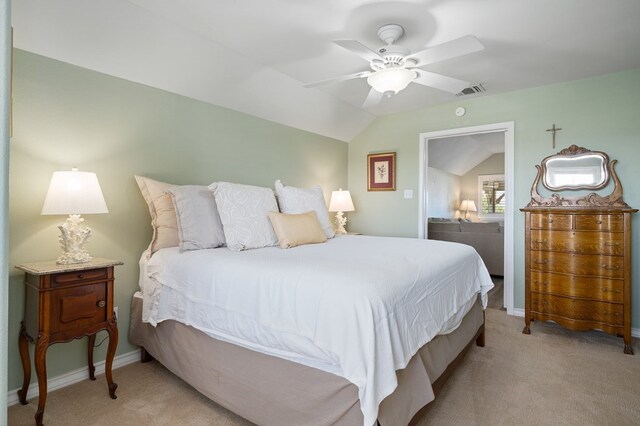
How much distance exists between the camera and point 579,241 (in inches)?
117

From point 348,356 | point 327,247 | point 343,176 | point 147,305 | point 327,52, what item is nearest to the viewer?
point 348,356

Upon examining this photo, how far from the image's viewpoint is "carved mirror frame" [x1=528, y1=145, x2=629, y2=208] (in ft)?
10.3

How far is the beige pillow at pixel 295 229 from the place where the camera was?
250 cm

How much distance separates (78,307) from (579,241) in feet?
12.4

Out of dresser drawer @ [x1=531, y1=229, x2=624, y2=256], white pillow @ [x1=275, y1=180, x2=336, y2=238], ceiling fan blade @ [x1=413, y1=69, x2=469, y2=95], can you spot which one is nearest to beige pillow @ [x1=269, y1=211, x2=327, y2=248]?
white pillow @ [x1=275, y1=180, x2=336, y2=238]

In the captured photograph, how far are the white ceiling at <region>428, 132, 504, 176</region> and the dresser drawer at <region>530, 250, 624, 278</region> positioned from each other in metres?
3.36

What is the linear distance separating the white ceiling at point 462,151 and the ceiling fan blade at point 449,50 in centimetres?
414

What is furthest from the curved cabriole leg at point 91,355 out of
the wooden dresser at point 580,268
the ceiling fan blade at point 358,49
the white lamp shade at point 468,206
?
the white lamp shade at point 468,206

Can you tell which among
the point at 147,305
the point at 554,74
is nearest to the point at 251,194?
the point at 147,305

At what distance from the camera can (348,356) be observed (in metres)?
1.30

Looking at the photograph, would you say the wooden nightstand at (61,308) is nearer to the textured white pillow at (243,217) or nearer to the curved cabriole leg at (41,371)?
the curved cabriole leg at (41,371)

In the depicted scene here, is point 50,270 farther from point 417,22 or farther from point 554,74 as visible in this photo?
point 554,74

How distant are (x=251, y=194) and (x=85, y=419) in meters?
1.65

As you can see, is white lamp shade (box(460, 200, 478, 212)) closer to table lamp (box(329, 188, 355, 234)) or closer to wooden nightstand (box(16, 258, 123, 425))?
table lamp (box(329, 188, 355, 234))
